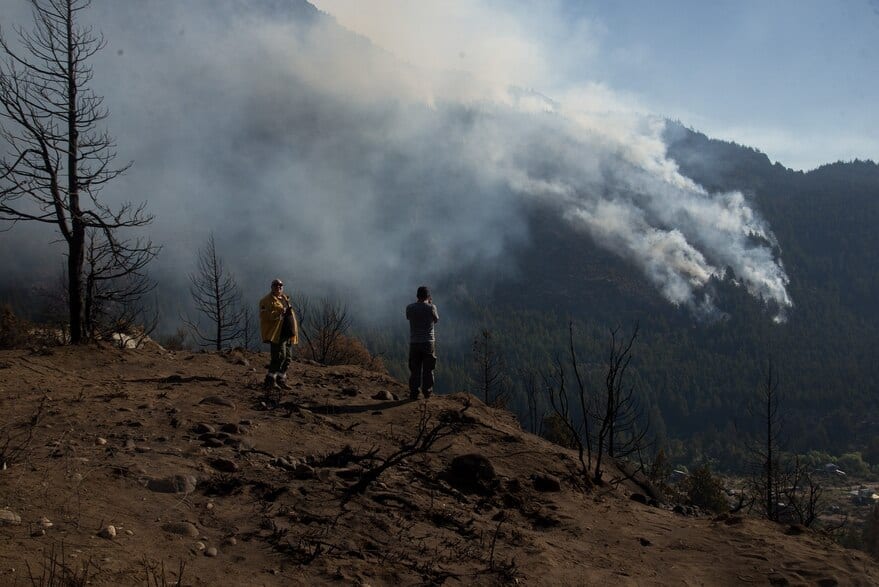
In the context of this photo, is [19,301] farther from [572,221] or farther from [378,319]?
[572,221]

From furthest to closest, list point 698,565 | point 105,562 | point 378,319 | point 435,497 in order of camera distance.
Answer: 1. point 378,319
2. point 435,497
3. point 698,565
4. point 105,562

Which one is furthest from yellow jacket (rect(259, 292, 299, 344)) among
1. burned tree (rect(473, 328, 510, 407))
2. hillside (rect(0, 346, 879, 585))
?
burned tree (rect(473, 328, 510, 407))

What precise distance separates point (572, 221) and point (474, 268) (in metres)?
34.6

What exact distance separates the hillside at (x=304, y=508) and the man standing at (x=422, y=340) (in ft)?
4.07

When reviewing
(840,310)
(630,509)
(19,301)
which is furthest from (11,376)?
(840,310)

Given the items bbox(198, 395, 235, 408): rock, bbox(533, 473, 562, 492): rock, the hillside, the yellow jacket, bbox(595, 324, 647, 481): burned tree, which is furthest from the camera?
the yellow jacket

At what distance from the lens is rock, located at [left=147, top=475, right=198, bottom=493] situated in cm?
601

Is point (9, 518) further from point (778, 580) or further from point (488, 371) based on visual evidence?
point (488, 371)

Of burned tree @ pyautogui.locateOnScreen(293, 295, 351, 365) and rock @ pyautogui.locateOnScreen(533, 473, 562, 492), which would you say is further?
burned tree @ pyautogui.locateOnScreen(293, 295, 351, 365)

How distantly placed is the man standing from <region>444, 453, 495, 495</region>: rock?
131 inches

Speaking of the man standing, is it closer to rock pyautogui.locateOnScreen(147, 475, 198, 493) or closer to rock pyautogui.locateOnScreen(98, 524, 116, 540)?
rock pyautogui.locateOnScreen(147, 475, 198, 493)

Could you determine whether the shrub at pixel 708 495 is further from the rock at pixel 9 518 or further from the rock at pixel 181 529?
the rock at pixel 9 518

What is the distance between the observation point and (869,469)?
97.2 meters

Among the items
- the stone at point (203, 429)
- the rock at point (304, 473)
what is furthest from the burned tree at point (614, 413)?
the stone at point (203, 429)
